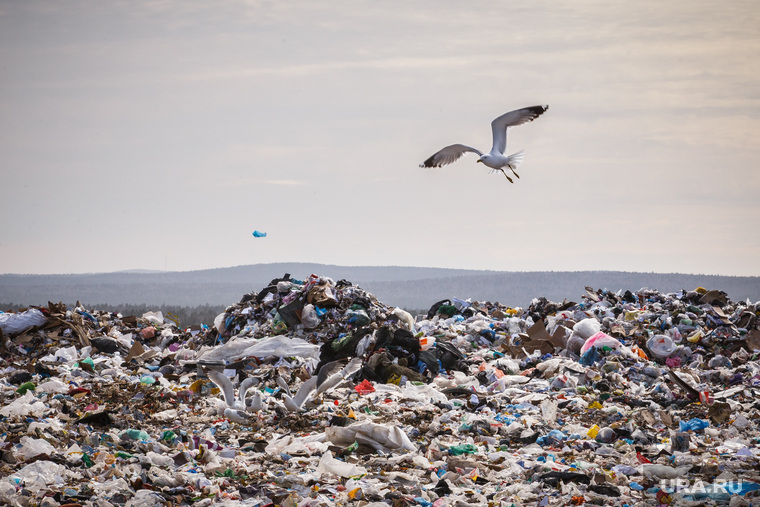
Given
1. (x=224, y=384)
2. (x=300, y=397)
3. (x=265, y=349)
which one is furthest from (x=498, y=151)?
Result: (x=224, y=384)

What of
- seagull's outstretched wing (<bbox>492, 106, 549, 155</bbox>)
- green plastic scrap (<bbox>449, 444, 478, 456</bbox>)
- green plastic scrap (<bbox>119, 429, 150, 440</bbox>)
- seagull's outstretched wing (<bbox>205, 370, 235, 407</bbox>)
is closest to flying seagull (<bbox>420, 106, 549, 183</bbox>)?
seagull's outstretched wing (<bbox>492, 106, 549, 155</bbox>)

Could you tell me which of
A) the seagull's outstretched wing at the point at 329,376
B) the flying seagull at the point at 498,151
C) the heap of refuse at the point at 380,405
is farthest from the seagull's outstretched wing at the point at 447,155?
the seagull's outstretched wing at the point at 329,376

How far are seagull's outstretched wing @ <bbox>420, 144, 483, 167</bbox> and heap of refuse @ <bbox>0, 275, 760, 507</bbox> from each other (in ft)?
6.68

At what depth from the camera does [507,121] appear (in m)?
9.52

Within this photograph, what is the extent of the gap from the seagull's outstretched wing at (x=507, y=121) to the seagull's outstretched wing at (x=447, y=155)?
0.29 m

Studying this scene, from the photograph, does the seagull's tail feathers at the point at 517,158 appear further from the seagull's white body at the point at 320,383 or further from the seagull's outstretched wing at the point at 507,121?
the seagull's white body at the point at 320,383

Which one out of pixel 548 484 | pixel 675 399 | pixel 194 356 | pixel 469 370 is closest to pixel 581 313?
pixel 469 370

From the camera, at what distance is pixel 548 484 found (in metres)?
4.58

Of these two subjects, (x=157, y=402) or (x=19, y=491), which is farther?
(x=157, y=402)

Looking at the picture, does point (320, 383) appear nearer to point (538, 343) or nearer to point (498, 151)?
point (538, 343)

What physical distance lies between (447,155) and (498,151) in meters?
0.69

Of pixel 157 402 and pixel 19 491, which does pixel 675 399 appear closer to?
pixel 157 402

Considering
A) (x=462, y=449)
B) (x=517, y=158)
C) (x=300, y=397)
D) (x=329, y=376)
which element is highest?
(x=517, y=158)

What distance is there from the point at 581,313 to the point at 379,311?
3.02 meters
